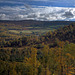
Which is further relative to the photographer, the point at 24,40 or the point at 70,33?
the point at 24,40

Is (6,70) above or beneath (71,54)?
beneath

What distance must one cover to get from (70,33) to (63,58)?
3716 inches

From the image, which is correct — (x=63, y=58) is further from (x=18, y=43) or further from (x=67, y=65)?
(x=18, y=43)

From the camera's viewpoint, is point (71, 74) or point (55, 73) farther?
point (55, 73)

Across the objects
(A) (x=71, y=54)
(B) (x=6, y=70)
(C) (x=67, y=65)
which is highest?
(A) (x=71, y=54)

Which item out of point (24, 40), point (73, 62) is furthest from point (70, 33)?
point (73, 62)

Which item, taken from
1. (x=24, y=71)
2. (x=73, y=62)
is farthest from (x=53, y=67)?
(x=24, y=71)

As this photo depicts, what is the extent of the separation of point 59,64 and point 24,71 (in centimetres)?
929

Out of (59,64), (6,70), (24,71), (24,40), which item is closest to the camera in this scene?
(59,64)

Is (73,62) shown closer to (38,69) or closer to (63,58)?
(63,58)

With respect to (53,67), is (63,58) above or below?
above

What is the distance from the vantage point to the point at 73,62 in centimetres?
3469

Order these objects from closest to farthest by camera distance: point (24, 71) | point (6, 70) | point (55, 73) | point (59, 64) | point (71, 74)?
point (71, 74)
point (55, 73)
point (59, 64)
point (24, 71)
point (6, 70)

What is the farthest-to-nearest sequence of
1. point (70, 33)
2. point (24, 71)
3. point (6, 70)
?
1. point (70, 33)
2. point (6, 70)
3. point (24, 71)
